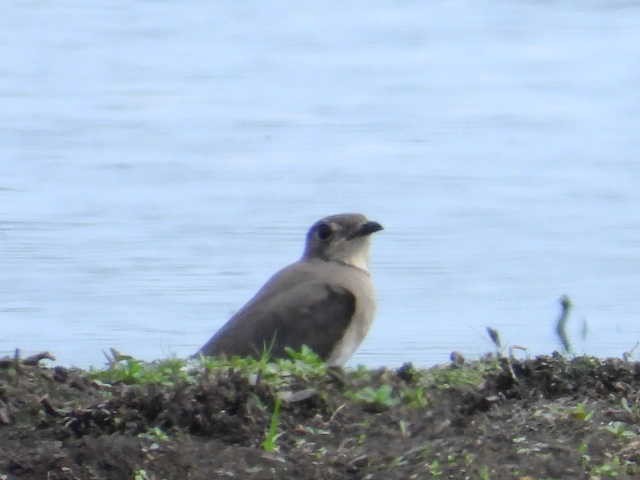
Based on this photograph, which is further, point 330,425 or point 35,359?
point 35,359

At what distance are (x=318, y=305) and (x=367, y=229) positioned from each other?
2.61ft

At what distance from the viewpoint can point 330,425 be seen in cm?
632

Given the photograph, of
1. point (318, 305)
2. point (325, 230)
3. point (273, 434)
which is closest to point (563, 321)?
point (325, 230)

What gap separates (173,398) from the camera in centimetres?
632

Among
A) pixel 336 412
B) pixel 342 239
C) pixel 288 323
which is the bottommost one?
pixel 288 323

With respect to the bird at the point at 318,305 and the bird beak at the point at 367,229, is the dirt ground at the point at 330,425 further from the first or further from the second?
the bird beak at the point at 367,229

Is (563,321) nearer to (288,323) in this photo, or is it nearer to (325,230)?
(325,230)

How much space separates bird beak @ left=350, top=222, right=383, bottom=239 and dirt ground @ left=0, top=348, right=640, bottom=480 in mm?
2659

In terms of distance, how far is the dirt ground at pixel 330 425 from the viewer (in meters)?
5.86

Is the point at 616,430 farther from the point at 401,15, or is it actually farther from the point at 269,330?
the point at 401,15

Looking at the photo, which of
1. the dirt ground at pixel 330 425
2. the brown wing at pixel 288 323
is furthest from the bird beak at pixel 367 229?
the dirt ground at pixel 330 425

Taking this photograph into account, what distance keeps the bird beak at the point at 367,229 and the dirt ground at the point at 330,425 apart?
105 inches

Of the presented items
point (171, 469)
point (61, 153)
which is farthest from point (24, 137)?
point (171, 469)

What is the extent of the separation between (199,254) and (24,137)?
224 centimetres
